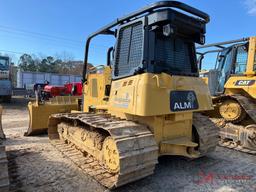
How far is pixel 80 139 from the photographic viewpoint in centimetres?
482

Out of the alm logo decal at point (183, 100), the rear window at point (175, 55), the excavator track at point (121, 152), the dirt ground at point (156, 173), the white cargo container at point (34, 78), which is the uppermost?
the white cargo container at point (34, 78)

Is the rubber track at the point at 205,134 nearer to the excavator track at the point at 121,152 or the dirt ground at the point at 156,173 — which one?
the dirt ground at the point at 156,173

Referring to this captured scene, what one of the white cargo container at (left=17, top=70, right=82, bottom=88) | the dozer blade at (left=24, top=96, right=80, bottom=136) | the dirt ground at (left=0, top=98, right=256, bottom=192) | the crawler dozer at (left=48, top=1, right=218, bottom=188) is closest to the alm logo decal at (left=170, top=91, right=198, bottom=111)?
the crawler dozer at (left=48, top=1, right=218, bottom=188)

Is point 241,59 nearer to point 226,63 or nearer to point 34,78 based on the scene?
point 226,63

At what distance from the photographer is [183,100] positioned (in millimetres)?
3883

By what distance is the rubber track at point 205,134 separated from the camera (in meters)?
4.49

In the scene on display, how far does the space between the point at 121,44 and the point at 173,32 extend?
1100 mm

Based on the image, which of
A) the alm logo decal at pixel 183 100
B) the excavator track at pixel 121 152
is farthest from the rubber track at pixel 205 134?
the excavator track at pixel 121 152

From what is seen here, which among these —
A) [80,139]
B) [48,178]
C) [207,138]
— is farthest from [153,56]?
[48,178]

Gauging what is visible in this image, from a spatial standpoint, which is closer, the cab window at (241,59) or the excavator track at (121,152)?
the excavator track at (121,152)

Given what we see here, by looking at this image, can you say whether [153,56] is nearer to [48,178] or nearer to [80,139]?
[80,139]

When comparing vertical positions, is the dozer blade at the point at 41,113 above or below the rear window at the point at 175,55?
below

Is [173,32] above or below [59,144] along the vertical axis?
above

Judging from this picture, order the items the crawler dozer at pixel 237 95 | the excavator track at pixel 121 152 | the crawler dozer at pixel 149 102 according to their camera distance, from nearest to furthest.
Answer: the excavator track at pixel 121 152
the crawler dozer at pixel 149 102
the crawler dozer at pixel 237 95
